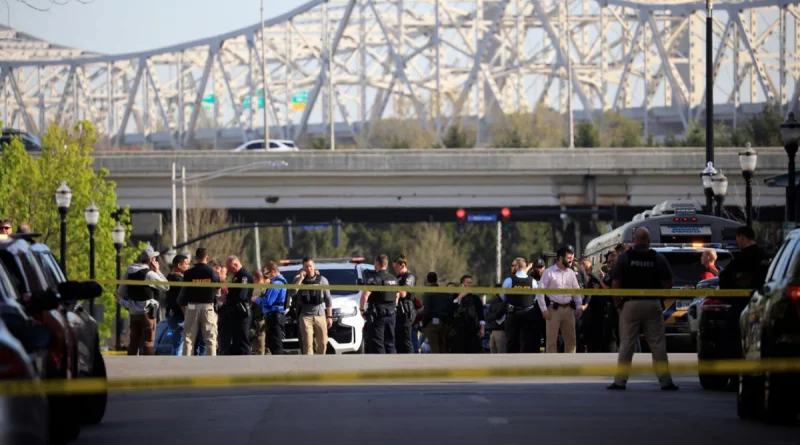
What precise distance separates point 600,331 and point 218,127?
158 metres

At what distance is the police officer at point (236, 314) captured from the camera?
2497 cm

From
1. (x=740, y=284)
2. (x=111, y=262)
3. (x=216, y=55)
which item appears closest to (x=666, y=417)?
(x=740, y=284)

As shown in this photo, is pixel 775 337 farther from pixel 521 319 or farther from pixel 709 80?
pixel 709 80

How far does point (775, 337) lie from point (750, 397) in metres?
1.45

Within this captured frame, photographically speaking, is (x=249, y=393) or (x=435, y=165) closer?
(x=249, y=393)

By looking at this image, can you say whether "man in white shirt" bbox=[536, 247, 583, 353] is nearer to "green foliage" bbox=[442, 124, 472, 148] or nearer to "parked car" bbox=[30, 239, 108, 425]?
"parked car" bbox=[30, 239, 108, 425]

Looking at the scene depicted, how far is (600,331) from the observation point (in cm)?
2595

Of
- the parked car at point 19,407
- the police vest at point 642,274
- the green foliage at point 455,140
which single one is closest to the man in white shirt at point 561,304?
the police vest at point 642,274

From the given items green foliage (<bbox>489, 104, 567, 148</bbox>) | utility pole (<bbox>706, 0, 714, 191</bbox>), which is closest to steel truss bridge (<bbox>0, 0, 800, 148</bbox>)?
green foliage (<bbox>489, 104, 567, 148</bbox>)

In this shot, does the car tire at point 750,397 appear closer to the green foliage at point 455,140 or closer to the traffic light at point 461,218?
the traffic light at point 461,218

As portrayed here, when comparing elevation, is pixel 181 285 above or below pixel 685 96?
below

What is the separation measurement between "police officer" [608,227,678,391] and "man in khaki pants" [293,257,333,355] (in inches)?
308

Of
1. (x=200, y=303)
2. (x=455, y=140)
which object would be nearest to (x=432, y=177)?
(x=200, y=303)

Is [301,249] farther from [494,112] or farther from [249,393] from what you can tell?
[249,393]
